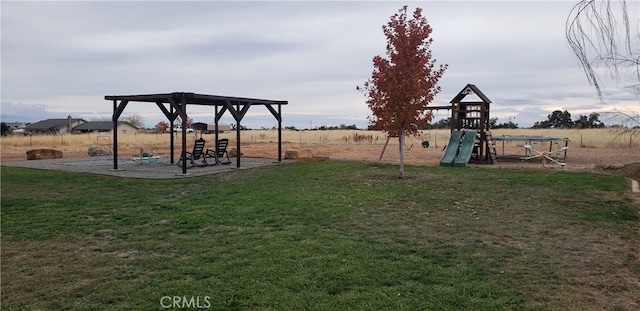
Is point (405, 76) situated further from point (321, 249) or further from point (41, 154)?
point (41, 154)

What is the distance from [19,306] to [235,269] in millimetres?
1800

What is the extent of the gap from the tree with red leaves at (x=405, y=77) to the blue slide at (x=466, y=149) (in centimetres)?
496

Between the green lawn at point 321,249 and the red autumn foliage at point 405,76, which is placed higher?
the red autumn foliage at point 405,76

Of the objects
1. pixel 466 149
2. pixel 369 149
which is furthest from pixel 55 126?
pixel 466 149

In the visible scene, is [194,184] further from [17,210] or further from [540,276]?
[540,276]

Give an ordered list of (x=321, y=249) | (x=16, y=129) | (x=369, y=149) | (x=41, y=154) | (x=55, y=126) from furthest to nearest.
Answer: (x=16, y=129)
(x=55, y=126)
(x=369, y=149)
(x=41, y=154)
(x=321, y=249)

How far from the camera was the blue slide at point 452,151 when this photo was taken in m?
17.5

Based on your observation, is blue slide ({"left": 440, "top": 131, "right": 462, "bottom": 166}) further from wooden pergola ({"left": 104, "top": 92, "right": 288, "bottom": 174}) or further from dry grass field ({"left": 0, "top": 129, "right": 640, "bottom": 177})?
wooden pergola ({"left": 104, "top": 92, "right": 288, "bottom": 174})

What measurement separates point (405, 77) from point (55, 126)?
8069 cm

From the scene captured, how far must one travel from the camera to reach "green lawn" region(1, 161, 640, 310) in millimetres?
3812

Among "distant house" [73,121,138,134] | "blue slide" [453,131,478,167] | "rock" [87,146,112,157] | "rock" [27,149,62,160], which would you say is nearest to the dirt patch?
"rock" [87,146,112,157]

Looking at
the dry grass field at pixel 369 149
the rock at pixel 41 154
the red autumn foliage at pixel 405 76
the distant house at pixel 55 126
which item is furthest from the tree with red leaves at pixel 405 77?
the distant house at pixel 55 126

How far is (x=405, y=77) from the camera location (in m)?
12.2

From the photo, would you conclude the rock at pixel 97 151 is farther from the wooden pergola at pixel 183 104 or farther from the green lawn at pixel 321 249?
the green lawn at pixel 321 249
